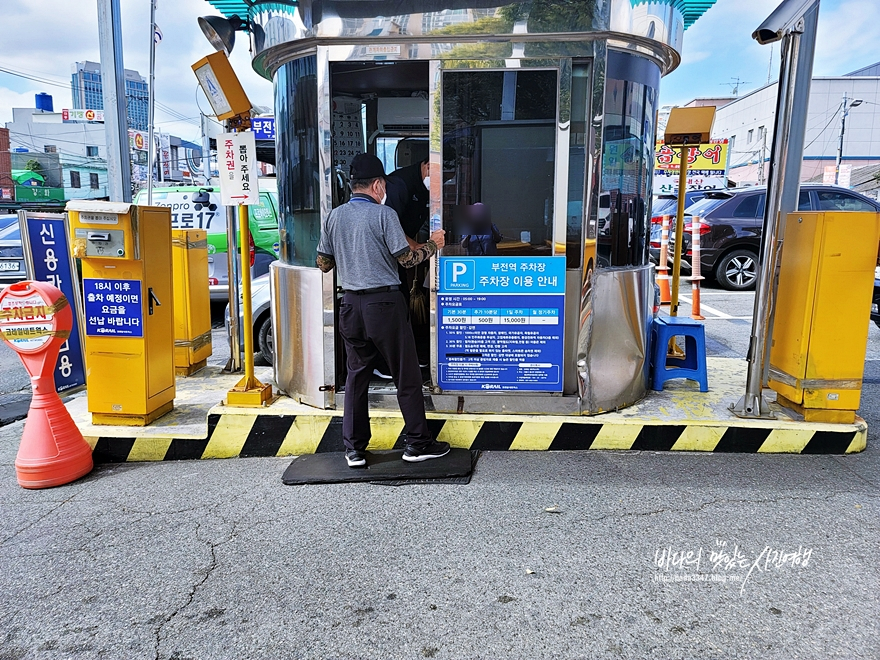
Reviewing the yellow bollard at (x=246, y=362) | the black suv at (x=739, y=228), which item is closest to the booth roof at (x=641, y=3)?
the yellow bollard at (x=246, y=362)

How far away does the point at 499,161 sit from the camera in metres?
4.16

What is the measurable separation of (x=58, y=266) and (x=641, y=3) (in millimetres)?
4769

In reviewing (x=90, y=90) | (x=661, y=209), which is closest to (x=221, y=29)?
(x=661, y=209)

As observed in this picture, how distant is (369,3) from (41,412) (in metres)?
3.15

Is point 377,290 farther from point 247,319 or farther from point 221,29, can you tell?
point 221,29

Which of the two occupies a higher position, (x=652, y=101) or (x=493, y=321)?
(x=652, y=101)

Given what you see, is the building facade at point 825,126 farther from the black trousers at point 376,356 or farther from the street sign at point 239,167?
the black trousers at point 376,356

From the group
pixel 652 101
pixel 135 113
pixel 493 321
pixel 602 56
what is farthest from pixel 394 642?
pixel 135 113

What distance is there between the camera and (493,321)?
4.26 m

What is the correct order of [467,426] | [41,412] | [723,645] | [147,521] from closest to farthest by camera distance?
[723,645] < [147,521] < [41,412] < [467,426]

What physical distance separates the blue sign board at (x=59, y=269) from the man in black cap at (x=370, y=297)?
2.64 m

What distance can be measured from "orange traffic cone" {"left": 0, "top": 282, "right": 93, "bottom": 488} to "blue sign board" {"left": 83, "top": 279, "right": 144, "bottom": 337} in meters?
0.29

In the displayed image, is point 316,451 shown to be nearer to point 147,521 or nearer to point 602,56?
point 147,521

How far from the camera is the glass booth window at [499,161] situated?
4074 mm
